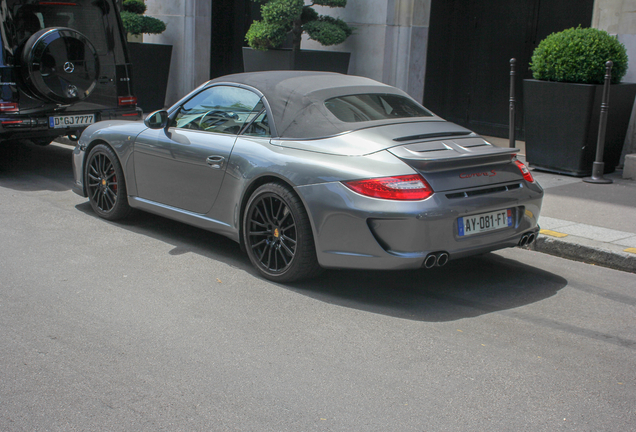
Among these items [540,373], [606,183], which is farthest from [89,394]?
[606,183]

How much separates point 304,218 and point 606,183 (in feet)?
16.5

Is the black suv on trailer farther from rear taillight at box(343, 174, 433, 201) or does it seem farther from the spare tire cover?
rear taillight at box(343, 174, 433, 201)

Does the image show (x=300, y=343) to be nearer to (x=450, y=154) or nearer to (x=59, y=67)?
(x=450, y=154)

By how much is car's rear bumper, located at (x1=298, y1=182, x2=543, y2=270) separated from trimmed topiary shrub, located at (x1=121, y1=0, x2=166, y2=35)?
1045cm

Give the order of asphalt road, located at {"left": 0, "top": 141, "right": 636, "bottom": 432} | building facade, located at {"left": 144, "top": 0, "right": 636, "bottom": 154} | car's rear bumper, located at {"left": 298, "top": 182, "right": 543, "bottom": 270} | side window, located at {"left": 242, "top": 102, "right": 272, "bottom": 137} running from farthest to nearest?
building facade, located at {"left": 144, "top": 0, "right": 636, "bottom": 154} → side window, located at {"left": 242, "top": 102, "right": 272, "bottom": 137} → car's rear bumper, located at {"left": 298, "top": 182, "right": 543, "bottom": 270} → asphalt road, located at {"left": 0, "top": 141, "right": 636, "bottom": 432}

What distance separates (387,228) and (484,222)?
70 cm

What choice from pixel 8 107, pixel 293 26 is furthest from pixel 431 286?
pixel 293 26

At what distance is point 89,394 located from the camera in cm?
326

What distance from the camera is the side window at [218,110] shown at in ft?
17.7

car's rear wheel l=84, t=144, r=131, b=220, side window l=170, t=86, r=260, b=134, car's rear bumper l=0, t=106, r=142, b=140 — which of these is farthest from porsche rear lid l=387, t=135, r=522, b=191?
car's rear bumper l=0, t=106, r=142, b=140

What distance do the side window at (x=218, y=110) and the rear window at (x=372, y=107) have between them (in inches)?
25.4

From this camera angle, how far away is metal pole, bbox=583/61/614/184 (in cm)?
798

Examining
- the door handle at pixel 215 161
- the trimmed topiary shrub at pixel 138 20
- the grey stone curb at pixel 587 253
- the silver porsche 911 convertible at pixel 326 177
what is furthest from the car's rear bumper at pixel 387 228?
the trimmed topiary shrub at pixel 138 20

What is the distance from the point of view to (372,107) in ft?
17.2
